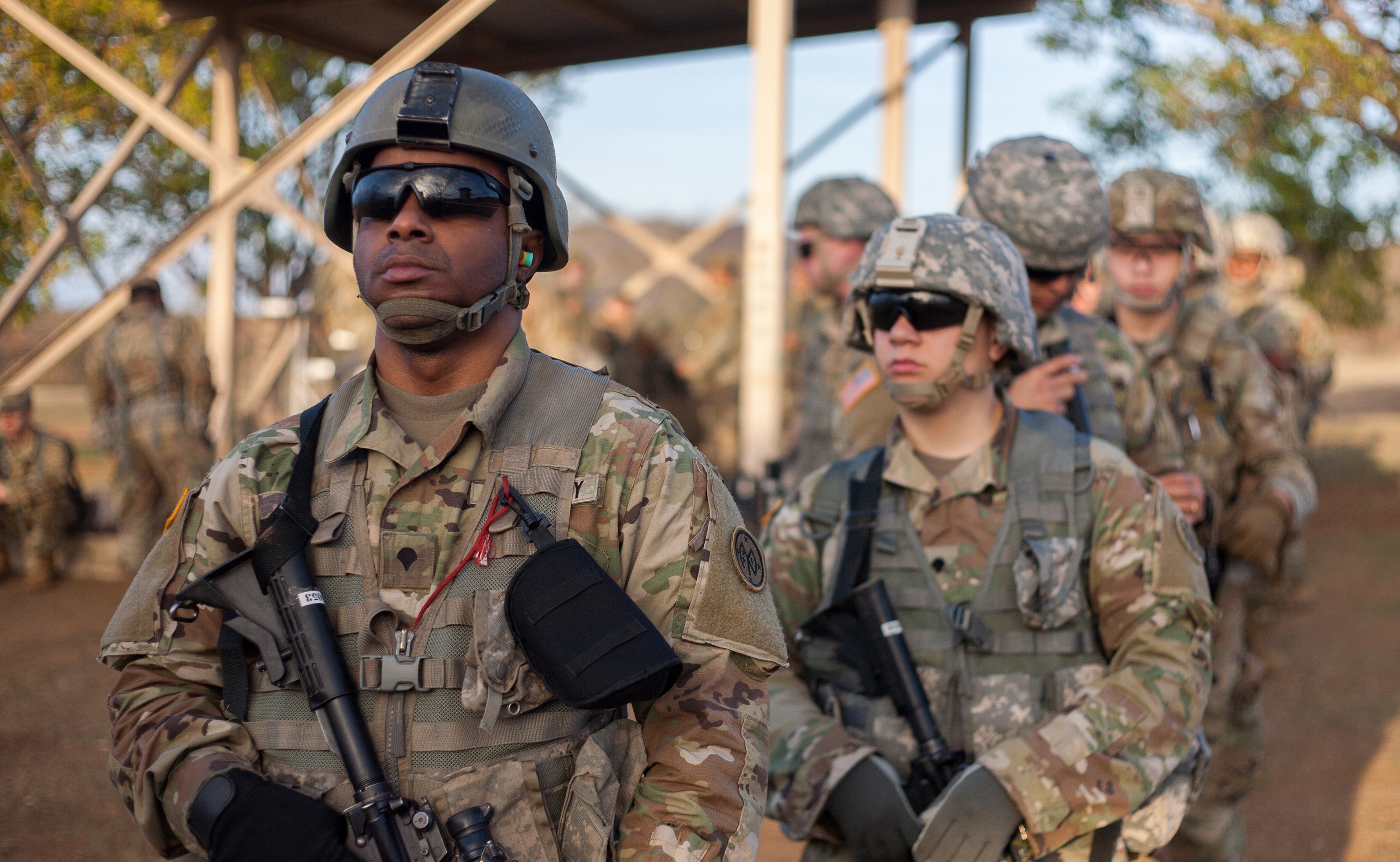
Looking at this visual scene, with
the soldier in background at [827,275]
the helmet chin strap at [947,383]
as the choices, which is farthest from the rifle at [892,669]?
the soldier in background at [827,275]

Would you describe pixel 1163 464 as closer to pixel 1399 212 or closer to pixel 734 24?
pixel 734 24

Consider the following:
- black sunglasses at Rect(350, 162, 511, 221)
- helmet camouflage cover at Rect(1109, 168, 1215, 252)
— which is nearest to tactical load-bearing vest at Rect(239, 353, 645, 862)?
black sunglasses at Rect(350, 162, 511, 221)

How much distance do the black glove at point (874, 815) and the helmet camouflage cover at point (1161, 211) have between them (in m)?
3.07

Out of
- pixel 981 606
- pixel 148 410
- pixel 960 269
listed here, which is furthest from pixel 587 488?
pixel 148 410

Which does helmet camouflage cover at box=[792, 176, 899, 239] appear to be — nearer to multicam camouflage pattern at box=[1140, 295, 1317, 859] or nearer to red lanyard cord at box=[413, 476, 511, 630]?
multicam camouflage pattern at box=[1140, 295, 1317, 859]

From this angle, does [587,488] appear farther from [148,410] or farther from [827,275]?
[148,410]

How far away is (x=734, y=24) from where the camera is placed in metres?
10.7

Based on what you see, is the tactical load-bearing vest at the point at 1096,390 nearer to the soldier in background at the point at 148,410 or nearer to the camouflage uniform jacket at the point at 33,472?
the soldier in background at the point at 148,410

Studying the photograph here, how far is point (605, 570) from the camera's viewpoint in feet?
6.25

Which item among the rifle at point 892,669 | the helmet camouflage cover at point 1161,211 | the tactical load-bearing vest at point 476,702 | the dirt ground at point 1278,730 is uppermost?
the helmet camouflage cover at point 1161,211

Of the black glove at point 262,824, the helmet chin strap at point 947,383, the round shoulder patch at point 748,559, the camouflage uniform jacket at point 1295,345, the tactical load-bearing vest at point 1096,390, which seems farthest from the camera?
the camouflage uniform jacket at point 1295,345

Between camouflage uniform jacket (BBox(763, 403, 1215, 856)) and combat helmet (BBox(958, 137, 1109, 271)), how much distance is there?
0.89 meters

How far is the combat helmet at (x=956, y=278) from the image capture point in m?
2.86

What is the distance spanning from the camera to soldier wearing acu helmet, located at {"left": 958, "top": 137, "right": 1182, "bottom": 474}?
11.9ft
